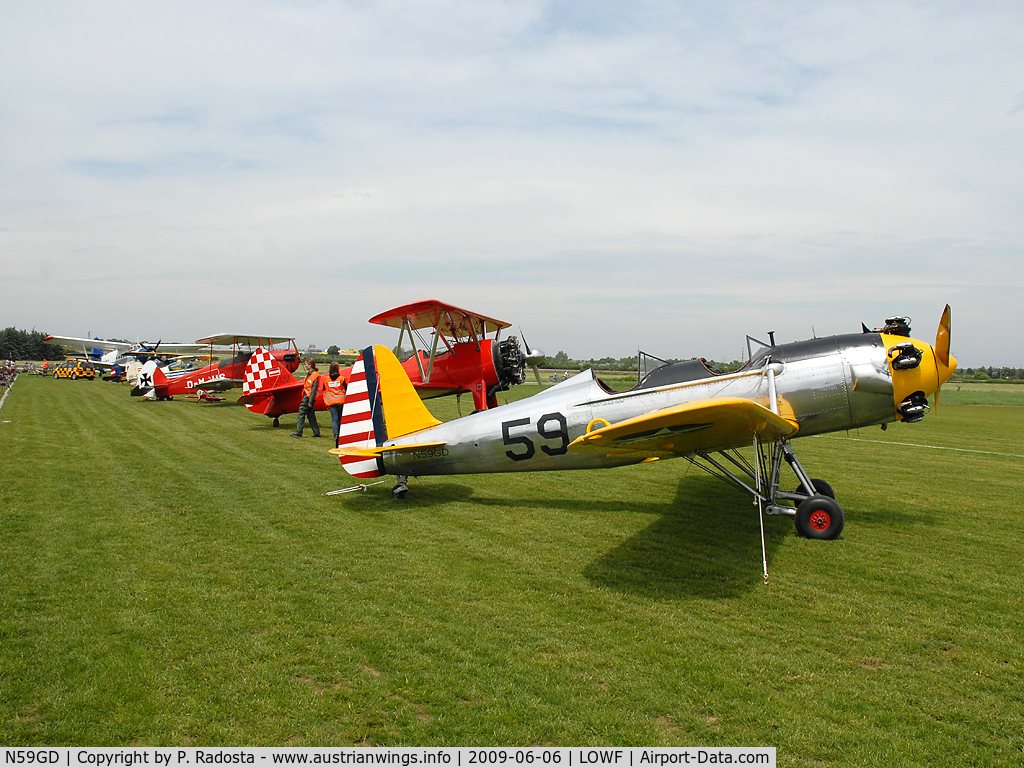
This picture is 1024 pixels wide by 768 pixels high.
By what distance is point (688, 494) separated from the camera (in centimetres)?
774

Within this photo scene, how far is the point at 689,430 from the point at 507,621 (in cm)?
209

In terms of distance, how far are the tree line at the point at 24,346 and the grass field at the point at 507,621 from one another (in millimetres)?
130676

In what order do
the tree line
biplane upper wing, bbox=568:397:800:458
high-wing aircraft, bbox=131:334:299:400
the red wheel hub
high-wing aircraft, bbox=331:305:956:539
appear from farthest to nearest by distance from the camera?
the tree line → high-wing aircraft, bbox=131:334:299:400 → the red wheel hub → high-wing aircraft, bbox=331:305:956:539 → biplane upper wing, bbox=568:397:800:458

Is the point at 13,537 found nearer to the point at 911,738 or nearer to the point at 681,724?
the point at 681,724

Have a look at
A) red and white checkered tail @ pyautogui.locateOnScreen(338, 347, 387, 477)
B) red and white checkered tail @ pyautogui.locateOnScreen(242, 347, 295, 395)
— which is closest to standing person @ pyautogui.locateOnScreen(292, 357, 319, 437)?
red and white checkered tail @ pyautogui.locateOnScreen(242, 347, 295, 395)

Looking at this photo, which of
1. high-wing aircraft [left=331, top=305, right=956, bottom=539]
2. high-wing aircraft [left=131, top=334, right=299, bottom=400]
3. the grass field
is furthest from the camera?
high-wing aircraft [left=131, top=334, right=299, bottom=400]

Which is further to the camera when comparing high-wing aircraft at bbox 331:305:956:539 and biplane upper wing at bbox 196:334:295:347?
biplane upper wing at bbox 196:334:295:347

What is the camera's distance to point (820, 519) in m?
5.72

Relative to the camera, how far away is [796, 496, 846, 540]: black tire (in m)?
5.65

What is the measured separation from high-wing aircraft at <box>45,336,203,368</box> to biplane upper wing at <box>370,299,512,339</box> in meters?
30.4

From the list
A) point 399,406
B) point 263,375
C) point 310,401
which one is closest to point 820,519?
point 399,406

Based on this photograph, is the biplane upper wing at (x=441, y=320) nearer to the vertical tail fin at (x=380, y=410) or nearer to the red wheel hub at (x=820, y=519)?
the vertical tail fin at (x=380, y=410)

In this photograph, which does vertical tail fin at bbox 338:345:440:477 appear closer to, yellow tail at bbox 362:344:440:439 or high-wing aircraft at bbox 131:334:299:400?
yellow tail at bbox 362:344:440:439

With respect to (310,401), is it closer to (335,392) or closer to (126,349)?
(335,392)
